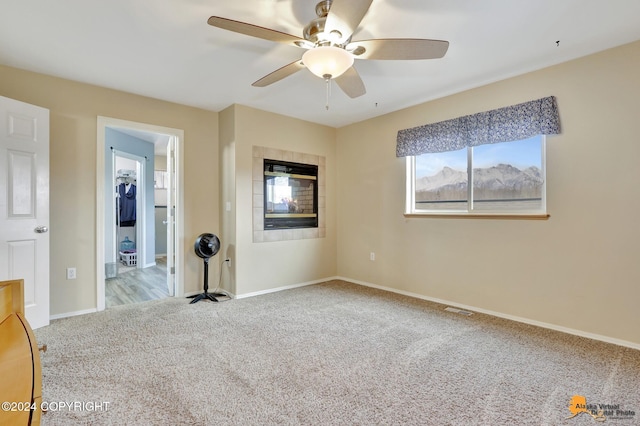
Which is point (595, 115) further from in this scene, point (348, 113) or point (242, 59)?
point (242, 59)

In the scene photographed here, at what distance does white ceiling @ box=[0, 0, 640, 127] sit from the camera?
2.09m

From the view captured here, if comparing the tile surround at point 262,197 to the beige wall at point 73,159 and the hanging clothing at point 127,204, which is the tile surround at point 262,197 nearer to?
the beige wall at point 73,159

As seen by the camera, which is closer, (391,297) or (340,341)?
(340,341)

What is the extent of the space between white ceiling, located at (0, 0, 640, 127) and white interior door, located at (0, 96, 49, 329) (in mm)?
573

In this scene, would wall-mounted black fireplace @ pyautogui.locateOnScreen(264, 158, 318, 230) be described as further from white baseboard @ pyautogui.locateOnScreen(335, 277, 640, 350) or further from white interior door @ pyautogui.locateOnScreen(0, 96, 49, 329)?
white interior door @ pyautogui.locateOnScreen(0, 96, 49, 329)

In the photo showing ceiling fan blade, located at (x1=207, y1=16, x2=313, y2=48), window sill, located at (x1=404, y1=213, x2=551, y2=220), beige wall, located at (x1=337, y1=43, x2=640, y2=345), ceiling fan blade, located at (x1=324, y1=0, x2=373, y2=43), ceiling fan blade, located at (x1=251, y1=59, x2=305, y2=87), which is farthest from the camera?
window sill, located at (x1=404, y1=213, x2=551, y2=220)

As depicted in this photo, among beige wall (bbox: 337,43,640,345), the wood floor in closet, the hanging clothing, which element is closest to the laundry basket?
the wood floor in closet

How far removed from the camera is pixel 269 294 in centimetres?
408

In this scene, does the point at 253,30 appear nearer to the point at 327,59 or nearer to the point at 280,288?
the point at 327,59

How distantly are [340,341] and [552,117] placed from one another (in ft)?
9.05

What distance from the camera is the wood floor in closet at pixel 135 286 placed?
153 inches

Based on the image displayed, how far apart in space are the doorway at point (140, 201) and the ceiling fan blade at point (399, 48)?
2795 mm

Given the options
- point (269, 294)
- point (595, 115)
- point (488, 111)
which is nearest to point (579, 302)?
point (595, 115)

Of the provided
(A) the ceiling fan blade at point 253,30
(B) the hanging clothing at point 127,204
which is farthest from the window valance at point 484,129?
(B) the hanging clothing at point 127,204
